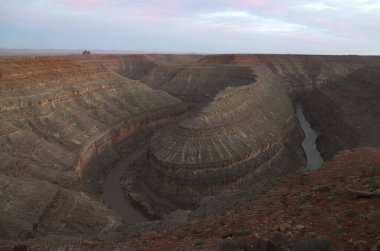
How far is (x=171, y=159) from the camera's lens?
36406mm

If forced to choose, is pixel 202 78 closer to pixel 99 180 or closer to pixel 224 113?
pixel 224 113

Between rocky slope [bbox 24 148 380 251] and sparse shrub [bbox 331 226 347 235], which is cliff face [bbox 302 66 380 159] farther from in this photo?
sparse shrub [bbox 331 226 347 235]

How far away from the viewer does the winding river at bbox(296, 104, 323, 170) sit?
4404 cm

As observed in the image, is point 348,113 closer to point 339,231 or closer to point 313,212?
point 313,212

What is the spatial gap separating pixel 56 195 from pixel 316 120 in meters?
50.7

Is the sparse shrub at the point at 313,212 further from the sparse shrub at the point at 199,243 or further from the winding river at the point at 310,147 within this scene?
the winding river at the point at 310,147

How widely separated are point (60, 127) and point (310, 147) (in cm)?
3353

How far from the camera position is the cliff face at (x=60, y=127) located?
80.0 ft

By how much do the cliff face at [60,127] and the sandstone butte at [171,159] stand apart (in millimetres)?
138

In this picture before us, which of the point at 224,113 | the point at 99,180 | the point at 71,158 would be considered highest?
the point at 224,113

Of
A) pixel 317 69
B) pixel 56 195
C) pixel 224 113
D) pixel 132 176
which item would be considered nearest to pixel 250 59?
pixel 317 69

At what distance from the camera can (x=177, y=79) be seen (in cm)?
9256

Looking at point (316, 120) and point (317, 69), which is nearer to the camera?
point (316, 120)

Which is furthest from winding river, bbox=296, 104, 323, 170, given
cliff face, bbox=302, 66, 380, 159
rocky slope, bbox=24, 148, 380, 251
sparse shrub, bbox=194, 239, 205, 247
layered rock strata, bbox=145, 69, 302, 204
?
sparse shrub, bbox=194, 239, 205, 247
